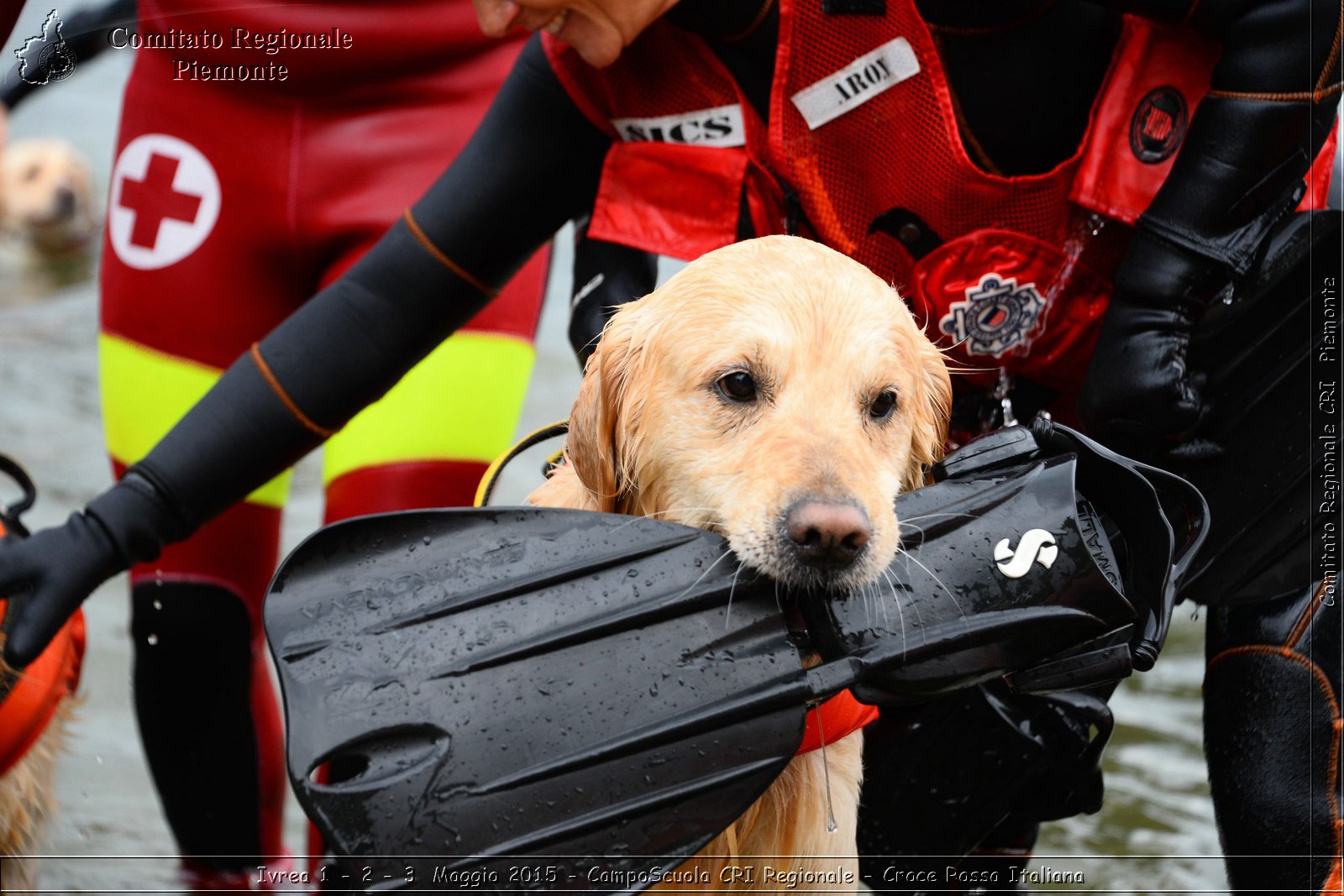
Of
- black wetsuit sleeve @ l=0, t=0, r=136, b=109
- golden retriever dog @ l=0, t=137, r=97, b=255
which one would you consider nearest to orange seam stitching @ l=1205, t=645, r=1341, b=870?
black wetsuit sleeve @ l=0, t=0, r=136, b=109

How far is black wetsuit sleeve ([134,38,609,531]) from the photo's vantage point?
288cm

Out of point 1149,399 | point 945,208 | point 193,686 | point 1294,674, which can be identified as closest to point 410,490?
point 193,686

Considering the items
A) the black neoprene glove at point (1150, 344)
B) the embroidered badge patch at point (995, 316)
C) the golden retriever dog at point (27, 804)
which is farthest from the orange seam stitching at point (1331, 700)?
the golden retriever dog at point (27, 804)

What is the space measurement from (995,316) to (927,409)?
1.42ft

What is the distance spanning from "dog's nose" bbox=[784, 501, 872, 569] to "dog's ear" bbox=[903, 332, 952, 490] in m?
0.41

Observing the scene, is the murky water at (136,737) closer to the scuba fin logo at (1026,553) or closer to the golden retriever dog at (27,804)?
the golden retriever dog at (27,804)

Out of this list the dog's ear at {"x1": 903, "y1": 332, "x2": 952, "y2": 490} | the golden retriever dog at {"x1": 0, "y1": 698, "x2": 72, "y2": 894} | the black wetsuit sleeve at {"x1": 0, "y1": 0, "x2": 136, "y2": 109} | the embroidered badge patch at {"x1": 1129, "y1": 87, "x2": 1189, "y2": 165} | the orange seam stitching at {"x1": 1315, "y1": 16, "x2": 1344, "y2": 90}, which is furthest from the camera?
the black wetsuit sleeve at {"x1": 0, "y1": 0, "x2": 136, "y2": 109}

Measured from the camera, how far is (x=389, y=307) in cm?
296

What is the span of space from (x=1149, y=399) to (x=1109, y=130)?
0.53 m

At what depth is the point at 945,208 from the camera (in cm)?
271

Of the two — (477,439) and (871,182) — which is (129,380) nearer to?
(477,439)

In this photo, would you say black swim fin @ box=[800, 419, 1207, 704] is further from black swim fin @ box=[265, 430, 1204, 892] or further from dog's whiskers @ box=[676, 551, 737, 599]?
dog's whiskers @ box=[676, 551, 737, 599]

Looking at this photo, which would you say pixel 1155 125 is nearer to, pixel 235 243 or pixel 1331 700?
pixel 1331 700

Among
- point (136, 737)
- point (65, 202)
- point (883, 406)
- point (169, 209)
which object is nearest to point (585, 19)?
point (883, 406)
